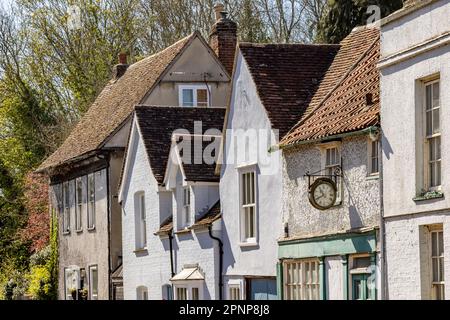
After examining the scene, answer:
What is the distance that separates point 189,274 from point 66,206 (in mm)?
15556

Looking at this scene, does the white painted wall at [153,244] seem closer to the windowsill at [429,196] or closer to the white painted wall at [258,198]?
the white painted wall at [258,198]

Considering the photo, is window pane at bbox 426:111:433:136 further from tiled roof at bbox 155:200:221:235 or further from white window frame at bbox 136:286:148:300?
white window frame at bbox 136:286:148:300

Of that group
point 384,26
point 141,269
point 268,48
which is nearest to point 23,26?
point 141,269

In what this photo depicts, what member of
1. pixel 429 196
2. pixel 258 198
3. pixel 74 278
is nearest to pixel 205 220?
pixel 258 198

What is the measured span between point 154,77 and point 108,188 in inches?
157

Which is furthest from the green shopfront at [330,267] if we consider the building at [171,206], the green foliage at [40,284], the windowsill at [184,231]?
the green foliage at [40,284]

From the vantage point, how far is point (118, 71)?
50.9m

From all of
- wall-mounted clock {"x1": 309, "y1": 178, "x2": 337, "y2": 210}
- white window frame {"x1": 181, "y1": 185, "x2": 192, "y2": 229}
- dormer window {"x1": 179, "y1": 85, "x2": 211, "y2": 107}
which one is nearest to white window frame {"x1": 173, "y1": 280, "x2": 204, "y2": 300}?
white window frame {"x1": 181, "y1": 185, "x2": 192, "y2": 229}

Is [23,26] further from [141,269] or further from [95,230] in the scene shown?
[141,269]

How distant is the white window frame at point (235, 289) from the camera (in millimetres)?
31569

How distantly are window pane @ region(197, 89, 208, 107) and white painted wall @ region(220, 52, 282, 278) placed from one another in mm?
10877

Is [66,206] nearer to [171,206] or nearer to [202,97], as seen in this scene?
[202,97]

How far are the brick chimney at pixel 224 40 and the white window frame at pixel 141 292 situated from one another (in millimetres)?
8761

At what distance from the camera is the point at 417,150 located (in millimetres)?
23547
